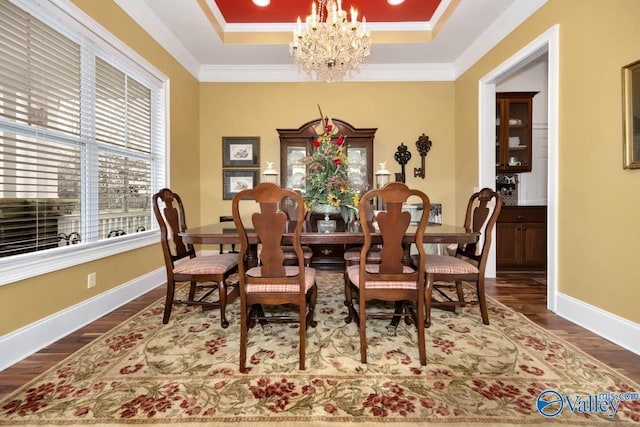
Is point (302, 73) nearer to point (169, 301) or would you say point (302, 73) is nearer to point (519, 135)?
point (519, 135)

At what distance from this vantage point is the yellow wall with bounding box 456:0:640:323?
1.95 meters

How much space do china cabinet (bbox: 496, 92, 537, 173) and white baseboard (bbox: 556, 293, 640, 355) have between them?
2259 millimetres

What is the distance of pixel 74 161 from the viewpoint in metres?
2.29

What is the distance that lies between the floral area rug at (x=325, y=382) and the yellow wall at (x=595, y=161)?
0.62 m

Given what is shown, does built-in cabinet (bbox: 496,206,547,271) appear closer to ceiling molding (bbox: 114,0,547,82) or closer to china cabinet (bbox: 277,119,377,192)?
china cabinet (bbox: 277,119,377,192)

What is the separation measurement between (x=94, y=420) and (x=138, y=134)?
275cm

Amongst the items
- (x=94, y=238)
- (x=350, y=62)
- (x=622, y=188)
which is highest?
(x=350, y=62)

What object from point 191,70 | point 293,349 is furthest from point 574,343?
point 191,70

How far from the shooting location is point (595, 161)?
7.18ft

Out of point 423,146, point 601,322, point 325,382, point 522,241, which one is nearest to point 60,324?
point 325,382

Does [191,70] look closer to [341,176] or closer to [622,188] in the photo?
[341,176]

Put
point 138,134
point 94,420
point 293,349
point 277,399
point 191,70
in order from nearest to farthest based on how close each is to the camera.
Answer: point 94,420 < point 277,399 < point 293,349 < point 138,134 < point 191,70

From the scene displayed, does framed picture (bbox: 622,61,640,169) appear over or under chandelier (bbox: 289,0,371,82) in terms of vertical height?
under

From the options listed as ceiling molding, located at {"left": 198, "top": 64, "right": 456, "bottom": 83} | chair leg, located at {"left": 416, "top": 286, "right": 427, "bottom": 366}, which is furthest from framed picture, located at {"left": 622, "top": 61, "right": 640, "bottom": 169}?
ceiling molding, located at {"left": 198, "top": 64, "right": 456, "bottom": 83}
